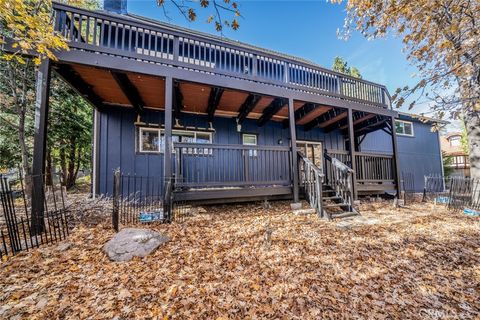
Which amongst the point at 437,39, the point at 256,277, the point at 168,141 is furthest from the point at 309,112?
the point at 256,277

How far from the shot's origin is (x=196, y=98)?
683 cm

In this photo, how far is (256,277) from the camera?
2887 mm

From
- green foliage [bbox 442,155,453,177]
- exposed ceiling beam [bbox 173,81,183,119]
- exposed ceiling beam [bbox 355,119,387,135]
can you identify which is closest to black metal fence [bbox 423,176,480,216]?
exposed ceiling beam [bbox 355,119,387,135]

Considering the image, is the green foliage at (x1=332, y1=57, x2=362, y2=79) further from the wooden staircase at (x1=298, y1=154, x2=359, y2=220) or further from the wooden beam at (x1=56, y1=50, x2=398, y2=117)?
the wooden staircase at (x1=298, y1=154, x2=359, y2=220)

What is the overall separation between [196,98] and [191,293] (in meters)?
5.68

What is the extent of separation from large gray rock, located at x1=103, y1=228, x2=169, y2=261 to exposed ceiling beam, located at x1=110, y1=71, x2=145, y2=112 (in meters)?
3.73

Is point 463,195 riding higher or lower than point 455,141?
Result: lower

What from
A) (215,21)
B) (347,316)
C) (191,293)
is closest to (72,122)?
(215,21)

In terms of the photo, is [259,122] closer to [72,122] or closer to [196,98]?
[196,98]

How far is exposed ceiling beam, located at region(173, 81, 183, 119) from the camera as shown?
5996mm

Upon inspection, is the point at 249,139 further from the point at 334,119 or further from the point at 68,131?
the point at 68,131

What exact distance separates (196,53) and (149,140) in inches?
137

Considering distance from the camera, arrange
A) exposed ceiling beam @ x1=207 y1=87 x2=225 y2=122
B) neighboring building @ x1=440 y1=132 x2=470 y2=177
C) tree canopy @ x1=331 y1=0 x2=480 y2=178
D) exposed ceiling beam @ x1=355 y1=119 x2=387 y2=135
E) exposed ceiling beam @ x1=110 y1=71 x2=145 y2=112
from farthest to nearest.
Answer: neighboring building @ x1=440 y1=132 x2=470 y2=177 < exposed ceiling beam @ x1=355 y1=119 x2=387 y2=135 < exposed ceiling beam @ x1=207 y1=87 x2=225 y2=122 < exposed ceiling beam @ x1=110 y1=71 x2=145 y2=112 < tree canopy @ x1=331 y1=0 x2=480 y2=178

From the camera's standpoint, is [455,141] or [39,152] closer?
[39,152]
